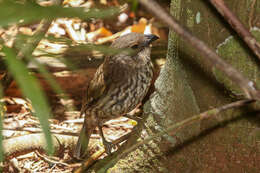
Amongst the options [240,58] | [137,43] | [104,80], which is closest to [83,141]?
[104,80]

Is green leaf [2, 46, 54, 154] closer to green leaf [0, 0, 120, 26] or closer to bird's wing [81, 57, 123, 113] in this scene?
green leaf [0, 0, 120, 26]

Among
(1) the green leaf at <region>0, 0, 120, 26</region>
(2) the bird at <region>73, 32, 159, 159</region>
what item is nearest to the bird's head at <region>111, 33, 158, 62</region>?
(2) the bird at <region>73, 32, 159, 159</region>

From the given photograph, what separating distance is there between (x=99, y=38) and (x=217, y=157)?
324cm

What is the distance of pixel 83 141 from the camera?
3857 millimetres

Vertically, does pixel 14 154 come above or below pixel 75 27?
below

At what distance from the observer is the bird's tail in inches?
151

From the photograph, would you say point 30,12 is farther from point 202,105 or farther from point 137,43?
point 137,43

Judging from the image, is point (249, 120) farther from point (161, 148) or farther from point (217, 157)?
point (161, 148)

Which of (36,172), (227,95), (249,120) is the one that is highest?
(227,95)

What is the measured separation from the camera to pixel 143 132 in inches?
113

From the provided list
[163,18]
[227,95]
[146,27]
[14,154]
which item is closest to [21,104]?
[14,154]

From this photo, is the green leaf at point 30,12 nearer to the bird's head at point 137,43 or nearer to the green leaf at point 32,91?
the green leaf at point 32,91

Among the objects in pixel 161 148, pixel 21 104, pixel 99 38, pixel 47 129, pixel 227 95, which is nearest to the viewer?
pixel 47 129

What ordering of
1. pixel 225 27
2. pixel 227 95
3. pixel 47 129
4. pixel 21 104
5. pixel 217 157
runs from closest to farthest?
pixel 47 129, pixel 225 27, pixel 227 95, pixel 217 157, pixel 21 104
